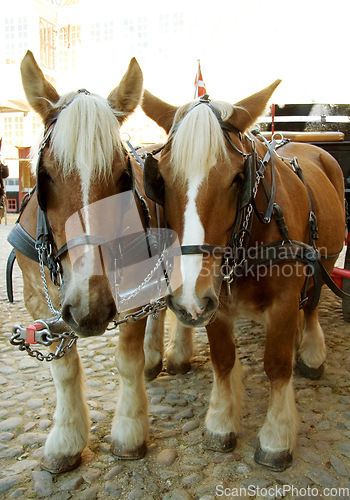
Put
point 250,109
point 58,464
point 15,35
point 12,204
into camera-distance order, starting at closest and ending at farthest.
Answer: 1. point 250,109
2. point 58,464
3. point 12,204
4. point 15,35

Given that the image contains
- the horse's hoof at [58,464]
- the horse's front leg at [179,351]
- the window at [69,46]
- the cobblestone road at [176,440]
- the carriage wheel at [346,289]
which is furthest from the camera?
the window at [69,46]

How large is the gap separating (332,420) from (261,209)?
1647mm

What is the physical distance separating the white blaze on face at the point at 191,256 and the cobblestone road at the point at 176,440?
Result: 1120 millimetres

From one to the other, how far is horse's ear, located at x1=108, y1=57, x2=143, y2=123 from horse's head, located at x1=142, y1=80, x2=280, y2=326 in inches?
10.0

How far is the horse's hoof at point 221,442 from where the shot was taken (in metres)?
2.65

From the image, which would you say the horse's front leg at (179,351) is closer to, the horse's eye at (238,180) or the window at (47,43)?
the horse's eye at (238,180)

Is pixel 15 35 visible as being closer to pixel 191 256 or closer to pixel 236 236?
pixel 236 236

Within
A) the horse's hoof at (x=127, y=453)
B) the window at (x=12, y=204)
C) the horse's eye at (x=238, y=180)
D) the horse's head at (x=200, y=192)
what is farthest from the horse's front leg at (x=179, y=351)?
the window at (x=12, y=204)

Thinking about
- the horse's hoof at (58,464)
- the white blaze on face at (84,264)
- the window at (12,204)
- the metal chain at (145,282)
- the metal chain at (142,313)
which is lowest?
the window at (12,204)

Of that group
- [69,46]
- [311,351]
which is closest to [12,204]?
[69,46]

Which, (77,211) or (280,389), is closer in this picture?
(77,211)

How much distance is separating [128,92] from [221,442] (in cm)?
215

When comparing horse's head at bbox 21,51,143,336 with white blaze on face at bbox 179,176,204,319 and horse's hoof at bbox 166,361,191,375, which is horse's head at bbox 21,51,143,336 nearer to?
white blaze on face at bbox 179,176,204,319

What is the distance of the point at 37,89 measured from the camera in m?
2.08
